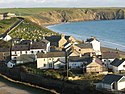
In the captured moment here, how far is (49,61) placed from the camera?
1758 inches

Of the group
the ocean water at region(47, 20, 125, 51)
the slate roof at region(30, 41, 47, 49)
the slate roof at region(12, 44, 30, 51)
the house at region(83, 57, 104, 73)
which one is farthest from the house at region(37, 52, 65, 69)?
the ocean water at region(47, 20, 125, 51)

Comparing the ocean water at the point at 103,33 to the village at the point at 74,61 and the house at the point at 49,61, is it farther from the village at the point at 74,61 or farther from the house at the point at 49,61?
the house at the point at 49,61

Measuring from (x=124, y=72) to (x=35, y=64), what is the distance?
446 inches

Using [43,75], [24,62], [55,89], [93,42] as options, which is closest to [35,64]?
[24,62]

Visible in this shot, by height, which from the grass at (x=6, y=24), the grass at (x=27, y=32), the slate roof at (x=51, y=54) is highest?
the grass at (x=6, y=24)

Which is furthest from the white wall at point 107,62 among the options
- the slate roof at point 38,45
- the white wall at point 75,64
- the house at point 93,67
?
the slate roof at point 38,45

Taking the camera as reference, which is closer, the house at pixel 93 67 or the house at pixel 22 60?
the house at pixel 93 67

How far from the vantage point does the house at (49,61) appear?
44.0m

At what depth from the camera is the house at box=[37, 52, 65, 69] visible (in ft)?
144

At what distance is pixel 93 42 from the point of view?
188 feet

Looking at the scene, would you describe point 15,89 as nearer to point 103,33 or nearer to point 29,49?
point 29,49

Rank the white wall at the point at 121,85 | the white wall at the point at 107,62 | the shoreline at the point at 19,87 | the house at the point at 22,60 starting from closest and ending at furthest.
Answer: the white wall at the point at 121,85 → the shoreline at the point at 19,87 → the white wall at the point at 107,62 → the house at the point at 22,60

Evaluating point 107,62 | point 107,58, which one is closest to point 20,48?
point 107,58

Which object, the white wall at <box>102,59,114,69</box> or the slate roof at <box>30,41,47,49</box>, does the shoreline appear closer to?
the white wall at <box>102,59,114,69</box>
